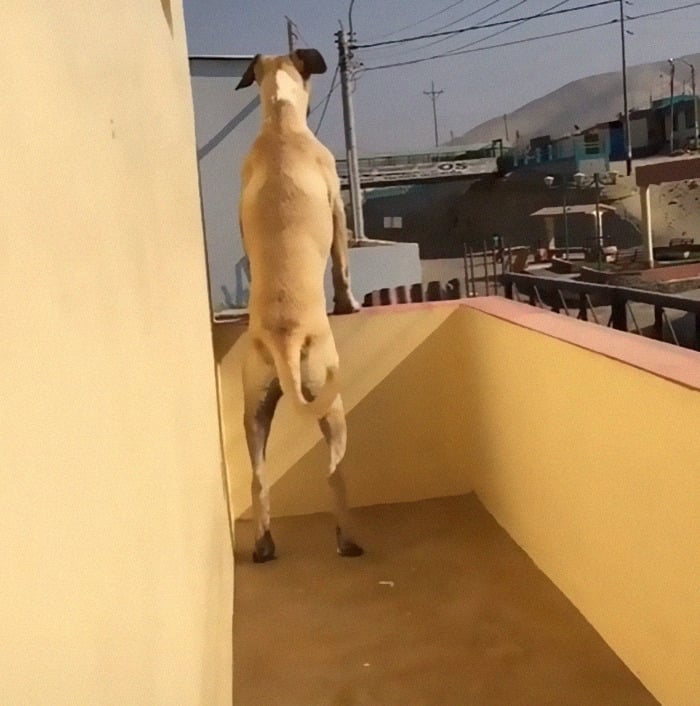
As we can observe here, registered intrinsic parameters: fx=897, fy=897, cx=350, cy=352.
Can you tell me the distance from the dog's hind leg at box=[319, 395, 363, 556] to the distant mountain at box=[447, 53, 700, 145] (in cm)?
509

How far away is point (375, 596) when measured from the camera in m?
2.65

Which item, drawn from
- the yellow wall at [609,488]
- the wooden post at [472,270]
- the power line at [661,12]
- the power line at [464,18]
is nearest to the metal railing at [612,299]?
the yellow wall at [609,488]

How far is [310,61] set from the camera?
119 inches

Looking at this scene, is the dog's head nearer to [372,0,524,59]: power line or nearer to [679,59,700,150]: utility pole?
[372,0,524,59]: power line

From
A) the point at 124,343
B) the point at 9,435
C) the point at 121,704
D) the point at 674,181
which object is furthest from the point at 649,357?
the point at 674,181

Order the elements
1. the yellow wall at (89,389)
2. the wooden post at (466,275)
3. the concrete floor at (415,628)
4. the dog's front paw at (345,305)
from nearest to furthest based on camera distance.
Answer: the yellow wall at (89,389)
the concrete floor at (415,628)
the dog's front paw at (345,305)
the wooden post at (466,275)

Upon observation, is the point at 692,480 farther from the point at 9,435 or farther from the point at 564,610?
the point at 9,435

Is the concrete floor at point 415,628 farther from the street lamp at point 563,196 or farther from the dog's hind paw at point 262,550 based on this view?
the street lamp at point 563,196

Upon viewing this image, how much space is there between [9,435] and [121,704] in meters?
0.34

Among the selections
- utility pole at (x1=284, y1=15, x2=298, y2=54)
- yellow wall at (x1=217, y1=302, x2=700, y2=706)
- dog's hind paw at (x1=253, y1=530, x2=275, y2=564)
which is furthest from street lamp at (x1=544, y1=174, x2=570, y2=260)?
dog's hind paw at (x1=253, y1=530, x2=275, y2=564)

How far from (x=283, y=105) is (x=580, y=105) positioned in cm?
538

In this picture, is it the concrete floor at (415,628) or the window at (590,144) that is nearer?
the concrete floor at (415,628)

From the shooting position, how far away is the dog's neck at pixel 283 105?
2895 millimetres

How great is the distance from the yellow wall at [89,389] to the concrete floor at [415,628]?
76 cm
